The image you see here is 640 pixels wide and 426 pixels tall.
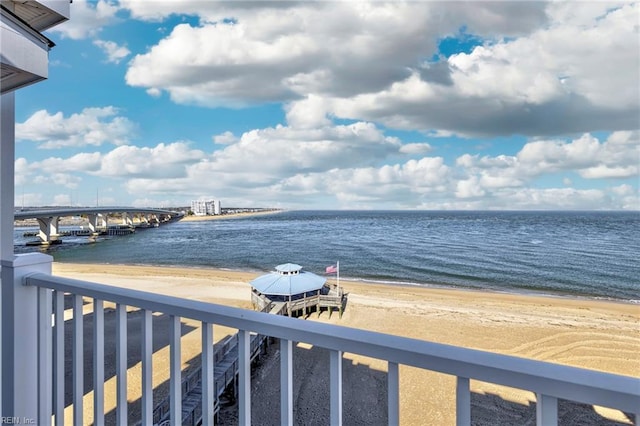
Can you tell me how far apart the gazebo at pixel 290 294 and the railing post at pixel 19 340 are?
939 cm

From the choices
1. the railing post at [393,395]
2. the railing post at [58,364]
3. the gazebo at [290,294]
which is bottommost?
the gazebo at [290,294]

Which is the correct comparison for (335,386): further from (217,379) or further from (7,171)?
(217,379)

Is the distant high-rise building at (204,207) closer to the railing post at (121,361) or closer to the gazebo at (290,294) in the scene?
the gazebo at (290,294)

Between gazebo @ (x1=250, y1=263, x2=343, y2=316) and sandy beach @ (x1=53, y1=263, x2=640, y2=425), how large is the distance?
0.61m

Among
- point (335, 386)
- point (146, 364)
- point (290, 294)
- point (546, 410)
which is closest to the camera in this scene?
point (546, 410)

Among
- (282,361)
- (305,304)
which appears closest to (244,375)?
(282,361)

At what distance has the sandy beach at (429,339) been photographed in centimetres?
564

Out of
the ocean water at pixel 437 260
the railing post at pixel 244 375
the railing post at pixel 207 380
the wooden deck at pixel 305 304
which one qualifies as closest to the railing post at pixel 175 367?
the railing post at pixel 207 380

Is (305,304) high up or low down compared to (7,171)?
down

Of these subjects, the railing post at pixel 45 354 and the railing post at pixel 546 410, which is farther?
the railing post at pixel 45 354

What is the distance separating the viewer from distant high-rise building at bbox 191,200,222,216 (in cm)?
10794

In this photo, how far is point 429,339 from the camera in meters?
9.59

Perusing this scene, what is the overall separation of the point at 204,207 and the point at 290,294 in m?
105

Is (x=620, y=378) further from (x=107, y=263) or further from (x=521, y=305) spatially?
(x=107, y=263)
